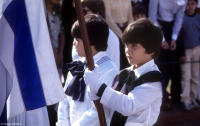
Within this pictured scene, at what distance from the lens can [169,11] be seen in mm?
6449

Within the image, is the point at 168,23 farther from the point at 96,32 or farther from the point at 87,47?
the point at 87,47

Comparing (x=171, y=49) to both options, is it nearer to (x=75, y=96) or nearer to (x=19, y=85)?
(x=75, y=96)

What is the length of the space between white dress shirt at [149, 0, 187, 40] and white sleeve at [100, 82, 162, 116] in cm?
342

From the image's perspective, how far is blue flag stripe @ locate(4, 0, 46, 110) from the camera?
9.77ft

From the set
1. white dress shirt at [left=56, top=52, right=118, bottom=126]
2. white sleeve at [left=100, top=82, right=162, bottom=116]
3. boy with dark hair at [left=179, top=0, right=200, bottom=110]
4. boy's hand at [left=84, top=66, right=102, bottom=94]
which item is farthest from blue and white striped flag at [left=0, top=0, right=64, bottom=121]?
boy with dark hair at [left=179, top=0, right=200, bottom=110]

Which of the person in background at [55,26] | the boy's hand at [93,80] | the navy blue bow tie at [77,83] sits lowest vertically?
the person in background at [55,26]

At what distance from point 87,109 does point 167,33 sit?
3.26 m

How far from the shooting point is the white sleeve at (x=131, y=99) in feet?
9.86

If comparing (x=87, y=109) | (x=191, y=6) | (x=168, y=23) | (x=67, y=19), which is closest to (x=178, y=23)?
(x=168, y=23)

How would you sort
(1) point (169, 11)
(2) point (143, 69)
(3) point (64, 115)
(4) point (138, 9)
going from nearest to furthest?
(2) point (143, 69)
(3) point (64, 115)
(4) point (138, 9)
(1) point (169, 11)

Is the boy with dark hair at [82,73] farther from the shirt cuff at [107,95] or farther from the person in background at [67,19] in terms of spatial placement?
the person in background at [67,19]

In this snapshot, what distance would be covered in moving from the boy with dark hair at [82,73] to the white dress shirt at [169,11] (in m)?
2.93

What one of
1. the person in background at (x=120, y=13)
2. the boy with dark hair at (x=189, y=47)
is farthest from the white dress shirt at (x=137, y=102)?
the boy with dark hair at (x=189, y=47)

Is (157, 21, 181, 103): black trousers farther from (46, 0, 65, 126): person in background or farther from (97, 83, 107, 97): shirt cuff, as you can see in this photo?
(97, 83, 107, 97): shirt cuff
